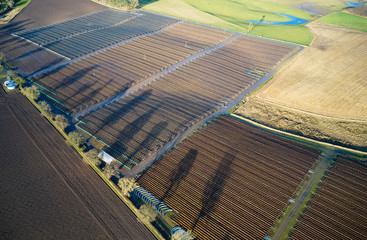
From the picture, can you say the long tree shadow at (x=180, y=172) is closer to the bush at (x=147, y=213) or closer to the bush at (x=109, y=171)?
the bush at (x=147, y=213)

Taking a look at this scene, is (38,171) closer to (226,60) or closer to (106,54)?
(106,54)

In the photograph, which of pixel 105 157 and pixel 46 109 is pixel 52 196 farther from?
pixel 46 109

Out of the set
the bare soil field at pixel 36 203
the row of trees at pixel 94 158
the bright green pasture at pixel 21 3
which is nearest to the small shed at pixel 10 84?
the row of trees at pixel 94 158

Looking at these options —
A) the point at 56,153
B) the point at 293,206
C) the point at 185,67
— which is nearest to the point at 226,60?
the point at 185,67

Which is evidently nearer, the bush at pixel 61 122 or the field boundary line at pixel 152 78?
the bush at pixel 61 122

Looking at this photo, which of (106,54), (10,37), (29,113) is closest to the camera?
(29,113)

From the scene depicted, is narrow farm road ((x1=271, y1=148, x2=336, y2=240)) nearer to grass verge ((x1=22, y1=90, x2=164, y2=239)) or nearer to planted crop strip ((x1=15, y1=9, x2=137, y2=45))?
grass verge ((x1=22, y1=90, x2=164, y2=239))

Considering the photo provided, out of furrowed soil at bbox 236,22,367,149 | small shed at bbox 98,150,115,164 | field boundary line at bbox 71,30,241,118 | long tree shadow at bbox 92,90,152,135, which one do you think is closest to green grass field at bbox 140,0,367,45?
field boundary line at bbox 71,30,241,118
